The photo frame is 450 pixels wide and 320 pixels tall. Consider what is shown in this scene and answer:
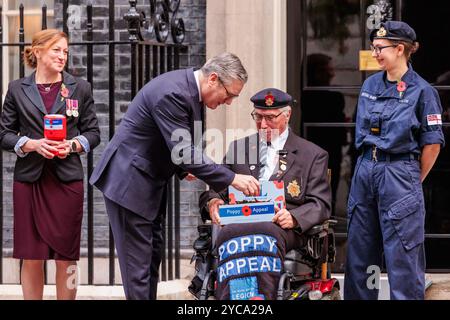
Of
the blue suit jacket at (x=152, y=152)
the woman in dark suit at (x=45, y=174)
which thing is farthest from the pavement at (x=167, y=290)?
the blue suit jacket at (x=152, y=152)

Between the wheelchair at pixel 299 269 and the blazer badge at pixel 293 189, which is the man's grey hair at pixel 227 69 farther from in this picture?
the wheelchair at pixel 299 269

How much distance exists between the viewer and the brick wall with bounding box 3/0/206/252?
9805 millimetres

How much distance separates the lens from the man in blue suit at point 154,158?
728 centimetres

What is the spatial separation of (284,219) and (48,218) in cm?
163

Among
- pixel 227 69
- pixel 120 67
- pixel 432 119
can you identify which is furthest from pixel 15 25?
pixel 432 119

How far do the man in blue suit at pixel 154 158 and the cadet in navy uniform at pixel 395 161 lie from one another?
96 cm

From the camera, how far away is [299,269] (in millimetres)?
7582

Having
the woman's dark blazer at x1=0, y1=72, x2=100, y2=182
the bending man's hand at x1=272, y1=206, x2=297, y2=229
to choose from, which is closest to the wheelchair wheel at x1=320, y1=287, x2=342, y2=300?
the bending man's hand at x1=272, y1=206, x2=297, y2=229

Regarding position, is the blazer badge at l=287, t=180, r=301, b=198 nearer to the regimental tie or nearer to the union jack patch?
the regimental tie

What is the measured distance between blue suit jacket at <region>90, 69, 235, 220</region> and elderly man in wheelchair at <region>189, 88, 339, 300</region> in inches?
14.1

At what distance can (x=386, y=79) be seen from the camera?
8062 mm

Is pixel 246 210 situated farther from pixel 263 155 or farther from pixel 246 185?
pixel 263 155

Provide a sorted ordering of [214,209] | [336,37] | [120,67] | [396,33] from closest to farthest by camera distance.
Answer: [214,209], [396,33], [336,37], [120,67]
